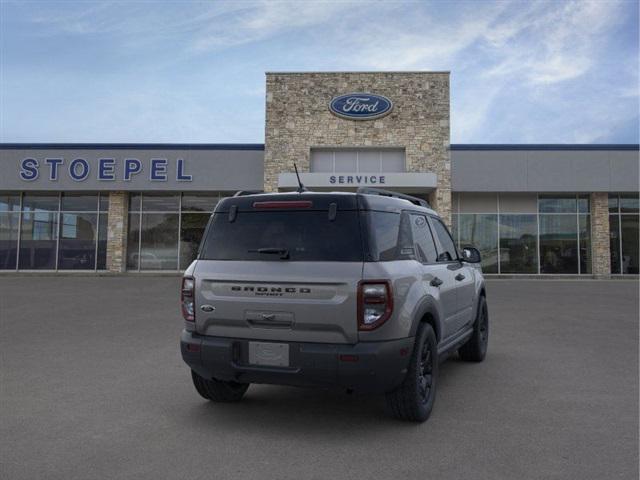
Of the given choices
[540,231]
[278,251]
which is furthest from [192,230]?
[278,251]

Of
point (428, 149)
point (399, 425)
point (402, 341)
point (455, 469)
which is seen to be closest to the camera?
point (455, 469)

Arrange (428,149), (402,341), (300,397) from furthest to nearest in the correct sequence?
(428,149)
(300,397)
(402,341)

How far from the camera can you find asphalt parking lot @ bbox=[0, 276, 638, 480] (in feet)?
11.9

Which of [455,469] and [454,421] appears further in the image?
[454,421]

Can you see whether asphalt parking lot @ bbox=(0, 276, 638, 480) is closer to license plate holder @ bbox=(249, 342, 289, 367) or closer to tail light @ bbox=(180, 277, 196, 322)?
license plate holder @ bbox=(249, 342, 289, 367)

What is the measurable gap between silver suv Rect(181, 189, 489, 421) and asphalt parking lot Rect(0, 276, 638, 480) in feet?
1.44

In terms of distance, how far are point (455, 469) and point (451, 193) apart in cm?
2026

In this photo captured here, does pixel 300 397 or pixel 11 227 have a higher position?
pixel 11 227

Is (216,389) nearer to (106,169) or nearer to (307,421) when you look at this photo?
(307,421)

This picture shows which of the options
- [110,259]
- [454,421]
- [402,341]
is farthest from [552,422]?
[110,259]

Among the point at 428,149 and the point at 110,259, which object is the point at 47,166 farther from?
the point at 428,149

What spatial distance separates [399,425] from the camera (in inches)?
174

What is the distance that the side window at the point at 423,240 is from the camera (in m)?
4.92

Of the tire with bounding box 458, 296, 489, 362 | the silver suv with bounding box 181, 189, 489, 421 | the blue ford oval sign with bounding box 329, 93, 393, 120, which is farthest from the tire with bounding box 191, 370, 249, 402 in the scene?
the blue ford oval sign with bounding box 329, 93, 393, 120
